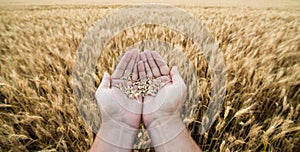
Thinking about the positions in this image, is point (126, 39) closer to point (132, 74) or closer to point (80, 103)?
point (132, 74)

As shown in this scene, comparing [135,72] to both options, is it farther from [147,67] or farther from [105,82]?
[105,82]

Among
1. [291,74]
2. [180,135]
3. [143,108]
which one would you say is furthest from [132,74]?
[291,74]

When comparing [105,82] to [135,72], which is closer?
[105,82]

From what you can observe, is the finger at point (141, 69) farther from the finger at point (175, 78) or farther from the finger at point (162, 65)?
the finger at point (175, 78)

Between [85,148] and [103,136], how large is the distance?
0.54 ft

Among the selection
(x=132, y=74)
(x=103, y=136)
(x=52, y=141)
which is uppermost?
(x=132, y=74)

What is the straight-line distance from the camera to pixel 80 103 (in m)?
1.49

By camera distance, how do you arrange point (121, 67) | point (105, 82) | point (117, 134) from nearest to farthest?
point (117, 134)
point (105, 82)
point (121, 67)

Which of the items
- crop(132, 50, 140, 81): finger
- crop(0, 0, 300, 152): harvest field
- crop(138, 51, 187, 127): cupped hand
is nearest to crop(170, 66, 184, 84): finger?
crop(138, 51, 187, 127): cupped hand

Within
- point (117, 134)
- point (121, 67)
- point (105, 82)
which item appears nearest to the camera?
point (117, 134)

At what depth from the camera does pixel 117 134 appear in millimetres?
1342

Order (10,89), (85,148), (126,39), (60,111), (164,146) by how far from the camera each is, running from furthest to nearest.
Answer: (126,39) → (10,89) → (60,111) → (85,148) → (164,146)

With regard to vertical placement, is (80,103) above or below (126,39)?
below

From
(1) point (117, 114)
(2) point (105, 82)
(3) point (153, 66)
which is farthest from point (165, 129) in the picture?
(3) point (153, 66)
